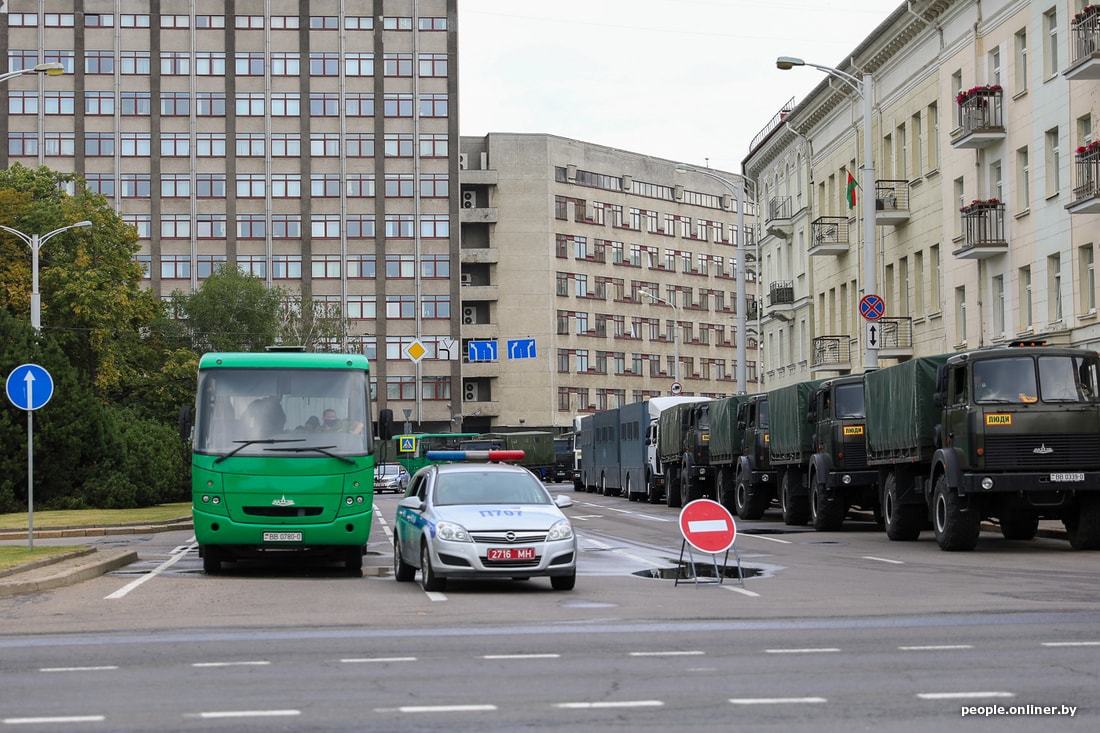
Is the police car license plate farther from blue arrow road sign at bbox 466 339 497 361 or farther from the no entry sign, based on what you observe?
blue arrow road sign at bbox 466 339 497 361

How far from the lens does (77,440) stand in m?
44.1

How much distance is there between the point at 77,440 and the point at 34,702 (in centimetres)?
3525

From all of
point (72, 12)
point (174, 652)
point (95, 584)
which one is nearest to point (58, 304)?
point (72, 12)

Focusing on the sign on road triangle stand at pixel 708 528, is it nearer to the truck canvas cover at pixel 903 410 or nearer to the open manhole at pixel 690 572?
the open manhole at pixel 690 572

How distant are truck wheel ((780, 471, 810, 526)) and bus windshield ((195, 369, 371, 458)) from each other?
53.4 ft

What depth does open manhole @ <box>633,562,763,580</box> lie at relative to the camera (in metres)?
21.2

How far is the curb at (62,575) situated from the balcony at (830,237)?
4023 centimetres

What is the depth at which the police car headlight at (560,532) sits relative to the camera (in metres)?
18.4

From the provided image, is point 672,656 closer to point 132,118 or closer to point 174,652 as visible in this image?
point 174,652

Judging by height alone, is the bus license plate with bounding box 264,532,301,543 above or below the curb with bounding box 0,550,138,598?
above

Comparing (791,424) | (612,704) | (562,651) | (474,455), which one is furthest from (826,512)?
(612,704)

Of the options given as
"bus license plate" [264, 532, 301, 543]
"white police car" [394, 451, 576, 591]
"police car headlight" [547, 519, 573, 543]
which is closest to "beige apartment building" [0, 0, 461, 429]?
"bus license plate" [264, 532, 301, 543]

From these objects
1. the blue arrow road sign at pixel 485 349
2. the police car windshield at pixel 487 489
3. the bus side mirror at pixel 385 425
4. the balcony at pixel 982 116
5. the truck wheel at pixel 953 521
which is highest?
the balcony at pixel 982 116

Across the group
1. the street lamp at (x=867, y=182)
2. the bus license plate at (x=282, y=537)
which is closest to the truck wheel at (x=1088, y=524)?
the bus license plate at (x=282, y=537)
